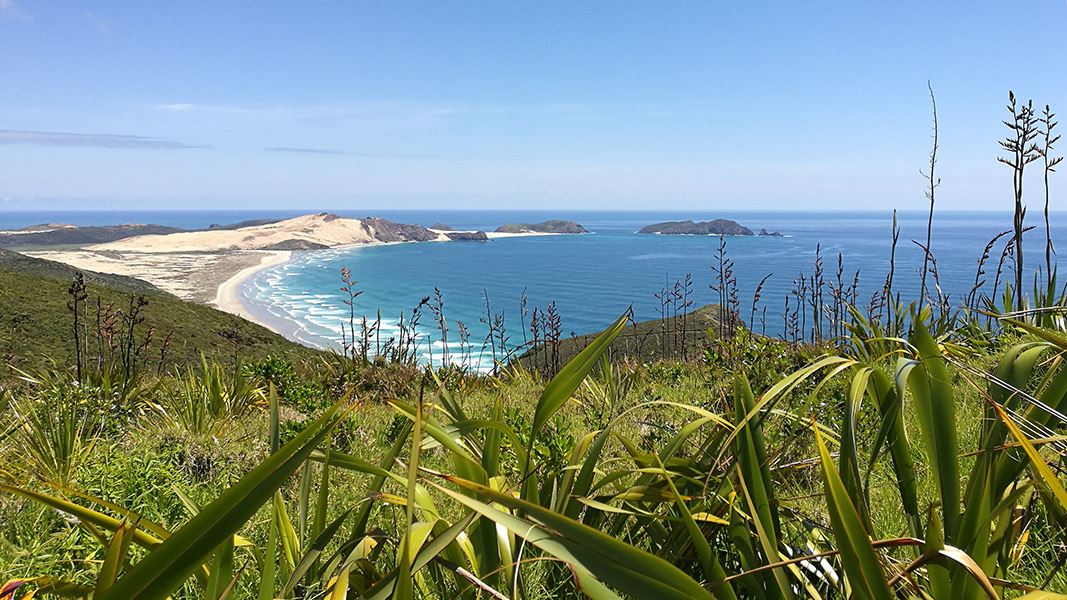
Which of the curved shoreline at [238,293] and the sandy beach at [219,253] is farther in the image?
the sandy beach at [219,253]

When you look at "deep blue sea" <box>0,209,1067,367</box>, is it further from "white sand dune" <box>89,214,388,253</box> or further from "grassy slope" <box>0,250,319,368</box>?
"white sand dune" <box>89,214,388,253</box>

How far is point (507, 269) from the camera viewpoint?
11425 cm

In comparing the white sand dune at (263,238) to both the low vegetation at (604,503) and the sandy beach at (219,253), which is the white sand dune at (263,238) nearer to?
the sandy beach at (219,253)

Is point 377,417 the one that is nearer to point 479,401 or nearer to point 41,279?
point 479,401

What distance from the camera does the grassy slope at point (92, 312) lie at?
20578 mm

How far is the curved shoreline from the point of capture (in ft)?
182

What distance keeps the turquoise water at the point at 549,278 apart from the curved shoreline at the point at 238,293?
4.07ft

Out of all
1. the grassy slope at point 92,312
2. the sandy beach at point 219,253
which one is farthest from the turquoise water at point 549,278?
the grassy slope at point 92,312

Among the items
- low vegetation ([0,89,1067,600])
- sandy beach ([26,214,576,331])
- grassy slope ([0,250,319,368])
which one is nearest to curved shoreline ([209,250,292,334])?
sandy beach ([26,214,576,331])

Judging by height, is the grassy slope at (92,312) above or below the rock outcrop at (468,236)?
below

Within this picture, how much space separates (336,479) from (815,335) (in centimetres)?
891

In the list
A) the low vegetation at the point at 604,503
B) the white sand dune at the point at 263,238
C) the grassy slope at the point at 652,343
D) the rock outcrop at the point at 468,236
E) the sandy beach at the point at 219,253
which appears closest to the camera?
the low vegetation at the point at 604,503

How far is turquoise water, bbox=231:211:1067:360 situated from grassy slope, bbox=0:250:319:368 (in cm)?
666

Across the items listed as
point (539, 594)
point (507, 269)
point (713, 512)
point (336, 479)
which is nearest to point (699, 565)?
point (713, 512)
